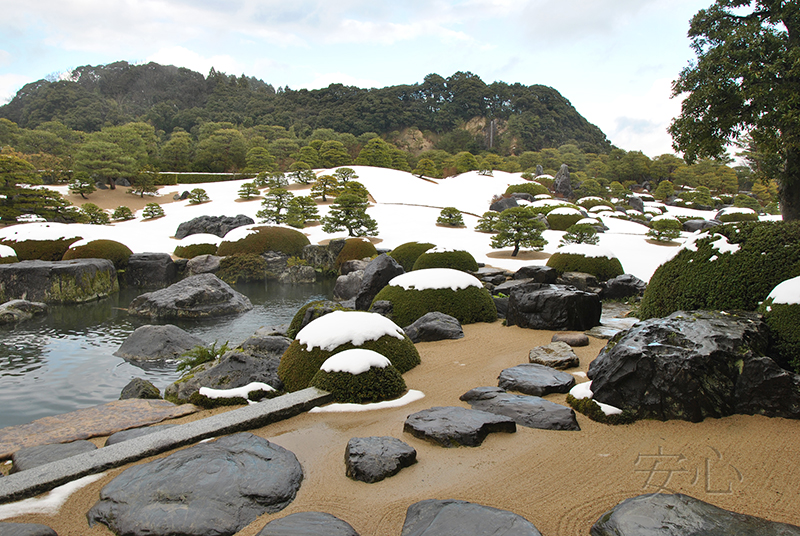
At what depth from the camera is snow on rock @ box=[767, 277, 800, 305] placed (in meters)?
3.81

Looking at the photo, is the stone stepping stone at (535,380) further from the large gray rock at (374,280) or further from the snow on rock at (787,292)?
the large gray rock at (374,280)

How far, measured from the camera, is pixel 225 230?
23531 millimetres

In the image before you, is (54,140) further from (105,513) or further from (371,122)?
(105,513)

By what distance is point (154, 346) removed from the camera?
831 cm

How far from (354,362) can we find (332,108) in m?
68.4

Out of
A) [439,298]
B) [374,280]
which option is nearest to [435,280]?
[439,298]

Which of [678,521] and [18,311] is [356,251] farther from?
[678,521]

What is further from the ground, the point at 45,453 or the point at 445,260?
the point at 445,260

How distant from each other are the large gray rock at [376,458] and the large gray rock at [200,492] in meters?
0.38

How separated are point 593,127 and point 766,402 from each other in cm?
8521

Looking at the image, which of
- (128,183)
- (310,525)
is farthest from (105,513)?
(128,183)

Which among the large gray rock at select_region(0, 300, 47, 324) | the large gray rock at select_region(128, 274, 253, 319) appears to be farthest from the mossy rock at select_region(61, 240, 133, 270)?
the large gray rock at select_region(128, 274, 253, 319)

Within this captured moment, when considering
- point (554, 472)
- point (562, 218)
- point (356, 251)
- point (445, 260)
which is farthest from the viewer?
point (562, 218)

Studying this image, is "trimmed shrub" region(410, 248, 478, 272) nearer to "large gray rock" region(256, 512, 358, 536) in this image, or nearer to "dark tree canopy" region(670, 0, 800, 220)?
"dark tree canopy" region(670, 0, 800, 220)
